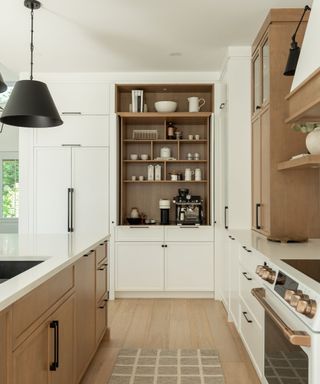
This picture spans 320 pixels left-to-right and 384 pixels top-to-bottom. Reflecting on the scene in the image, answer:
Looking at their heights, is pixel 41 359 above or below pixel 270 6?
below

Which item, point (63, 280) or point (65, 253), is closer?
point (63, 280)

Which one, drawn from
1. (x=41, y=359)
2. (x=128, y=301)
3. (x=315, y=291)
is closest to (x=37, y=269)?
(x=41, y=359)

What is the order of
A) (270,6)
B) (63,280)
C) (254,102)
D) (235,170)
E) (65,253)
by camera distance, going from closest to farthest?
(63,280) < (65,253) < (270,6) < (254,102) < (235,170)

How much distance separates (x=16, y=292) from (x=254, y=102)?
307 cm

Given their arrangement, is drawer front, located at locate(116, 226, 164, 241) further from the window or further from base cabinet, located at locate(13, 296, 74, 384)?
the window

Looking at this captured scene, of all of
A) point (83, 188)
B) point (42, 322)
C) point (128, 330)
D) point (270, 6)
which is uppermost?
point (270, 6)

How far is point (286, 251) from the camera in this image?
8.50ft

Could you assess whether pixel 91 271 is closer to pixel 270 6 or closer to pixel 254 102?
pixel 254 102

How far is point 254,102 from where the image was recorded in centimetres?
392

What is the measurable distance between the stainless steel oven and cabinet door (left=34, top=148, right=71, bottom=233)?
3201mm

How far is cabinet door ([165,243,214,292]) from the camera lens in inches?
194

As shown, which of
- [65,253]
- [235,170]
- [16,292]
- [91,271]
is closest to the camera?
[16,292]

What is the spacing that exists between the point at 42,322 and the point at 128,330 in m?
2.11

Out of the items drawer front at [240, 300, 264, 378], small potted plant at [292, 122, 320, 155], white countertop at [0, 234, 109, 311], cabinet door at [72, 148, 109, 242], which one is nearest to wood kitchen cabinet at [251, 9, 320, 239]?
small potted plant at [292, 122, 320, 155]
